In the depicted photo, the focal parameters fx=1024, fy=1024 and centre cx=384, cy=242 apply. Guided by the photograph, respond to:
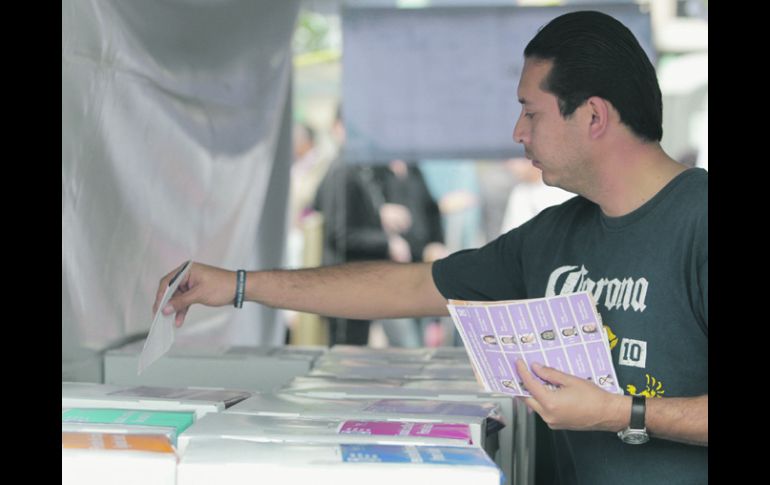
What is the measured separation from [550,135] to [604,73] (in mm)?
156

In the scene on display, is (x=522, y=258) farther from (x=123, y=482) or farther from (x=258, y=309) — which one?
(x=258, y=309)

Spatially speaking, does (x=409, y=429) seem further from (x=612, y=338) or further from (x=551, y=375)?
(x=612, y=338)

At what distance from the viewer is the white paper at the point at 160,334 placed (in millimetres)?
1734

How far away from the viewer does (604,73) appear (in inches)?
77.5

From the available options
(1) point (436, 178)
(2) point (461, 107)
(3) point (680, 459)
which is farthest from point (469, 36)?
(3) point (680, 459)

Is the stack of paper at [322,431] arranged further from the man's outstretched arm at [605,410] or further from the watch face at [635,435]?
the watch face at [635,435]

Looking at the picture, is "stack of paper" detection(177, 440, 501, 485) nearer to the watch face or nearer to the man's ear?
the watch face

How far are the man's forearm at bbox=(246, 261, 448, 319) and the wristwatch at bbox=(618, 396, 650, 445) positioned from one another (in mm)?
766

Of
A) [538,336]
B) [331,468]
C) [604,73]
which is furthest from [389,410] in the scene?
[604,73]

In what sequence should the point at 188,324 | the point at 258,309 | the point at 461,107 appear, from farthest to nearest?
the point at 461,107
the point at 258,309
the point at 188,324

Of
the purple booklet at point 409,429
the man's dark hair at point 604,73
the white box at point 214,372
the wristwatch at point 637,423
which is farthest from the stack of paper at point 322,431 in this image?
the white box at point 214,372

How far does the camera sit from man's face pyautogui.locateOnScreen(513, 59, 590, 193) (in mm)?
1985
